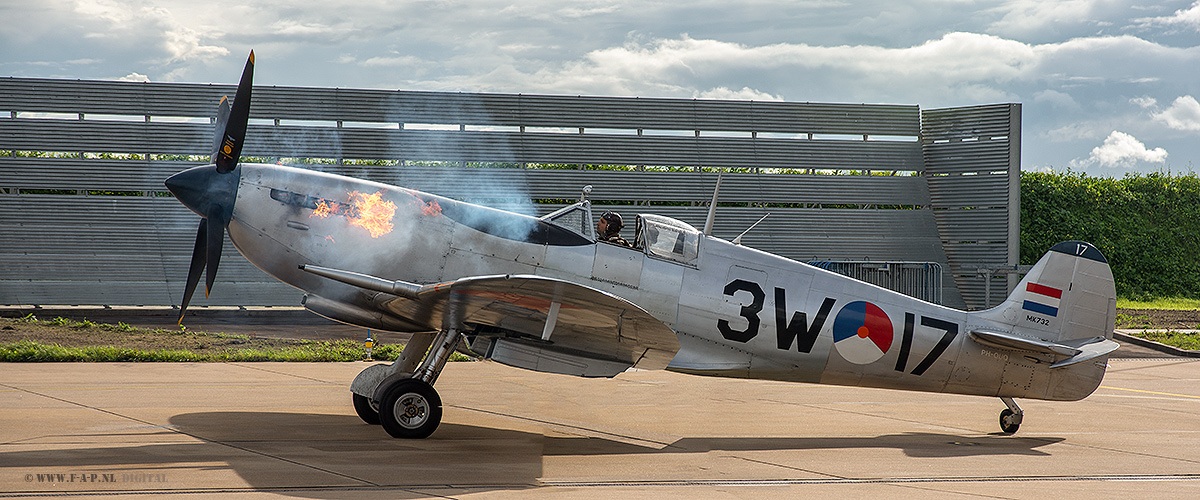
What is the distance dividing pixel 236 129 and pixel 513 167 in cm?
1787

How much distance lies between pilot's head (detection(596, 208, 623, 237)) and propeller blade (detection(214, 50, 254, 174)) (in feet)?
10.6

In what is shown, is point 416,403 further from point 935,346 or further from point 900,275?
point 900,275

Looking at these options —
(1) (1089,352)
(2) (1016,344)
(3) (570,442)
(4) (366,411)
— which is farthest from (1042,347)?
(4) (366,411)

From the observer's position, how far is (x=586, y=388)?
457 inches

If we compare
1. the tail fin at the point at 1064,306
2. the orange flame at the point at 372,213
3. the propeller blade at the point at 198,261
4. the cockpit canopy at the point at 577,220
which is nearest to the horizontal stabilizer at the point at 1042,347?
the tail fin at the point at 1064,306

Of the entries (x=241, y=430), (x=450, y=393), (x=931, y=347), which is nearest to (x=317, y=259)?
(x=241, y=430)

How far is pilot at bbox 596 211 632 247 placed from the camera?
26.2 ft

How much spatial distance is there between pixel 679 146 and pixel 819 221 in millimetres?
4963

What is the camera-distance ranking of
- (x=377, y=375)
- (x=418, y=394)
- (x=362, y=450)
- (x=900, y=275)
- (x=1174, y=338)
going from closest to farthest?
(x=362, y=450)
(x=418, y=394)
(x=377, y=375)
(x=1174, y=338)
(x=900, y=275)

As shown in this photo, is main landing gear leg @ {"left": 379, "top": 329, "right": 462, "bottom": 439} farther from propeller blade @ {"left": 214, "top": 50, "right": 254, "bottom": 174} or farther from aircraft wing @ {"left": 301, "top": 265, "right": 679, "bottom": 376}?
propeller blade @ {"left": 214, "top": 50, "right": 254, "bottom": 174}

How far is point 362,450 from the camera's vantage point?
22.9 feet

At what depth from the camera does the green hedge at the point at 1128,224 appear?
101 ft

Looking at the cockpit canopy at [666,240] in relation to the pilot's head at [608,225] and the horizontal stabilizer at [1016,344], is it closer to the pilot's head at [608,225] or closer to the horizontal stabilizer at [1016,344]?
the pilot's head at [608,225]

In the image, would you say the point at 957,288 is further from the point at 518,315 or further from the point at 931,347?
the point at 518,315
